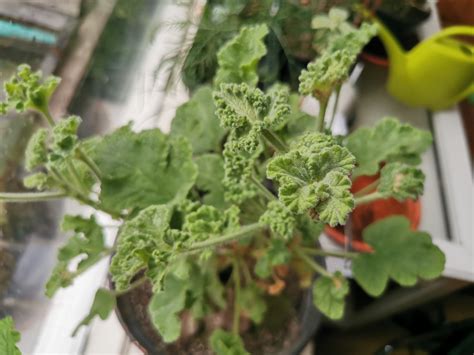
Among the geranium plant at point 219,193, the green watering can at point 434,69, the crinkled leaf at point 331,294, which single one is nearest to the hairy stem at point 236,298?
the geranium plant at point 219,193

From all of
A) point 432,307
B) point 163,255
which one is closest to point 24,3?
point 163,255

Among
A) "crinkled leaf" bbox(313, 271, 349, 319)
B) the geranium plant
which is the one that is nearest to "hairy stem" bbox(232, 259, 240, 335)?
the geranium plant

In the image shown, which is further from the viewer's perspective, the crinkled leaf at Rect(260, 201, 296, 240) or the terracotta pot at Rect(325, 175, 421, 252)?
the terracotta pot at Rect(325, 175, 421, 252)

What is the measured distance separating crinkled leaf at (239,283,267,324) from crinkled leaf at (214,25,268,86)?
260 millimetres

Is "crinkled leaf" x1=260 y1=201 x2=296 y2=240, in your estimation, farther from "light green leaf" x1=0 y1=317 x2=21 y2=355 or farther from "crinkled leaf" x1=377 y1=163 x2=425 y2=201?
"light green leaf" x1=0 y1=317 x2=21 y2=355

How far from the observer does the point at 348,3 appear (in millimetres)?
883

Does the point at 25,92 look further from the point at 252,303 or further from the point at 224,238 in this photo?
the point at 252,303

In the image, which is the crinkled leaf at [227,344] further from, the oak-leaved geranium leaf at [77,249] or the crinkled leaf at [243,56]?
the crinkled leaf at [243,56]

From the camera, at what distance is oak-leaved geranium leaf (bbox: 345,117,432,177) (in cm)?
55

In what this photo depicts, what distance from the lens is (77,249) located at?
0.54 meters

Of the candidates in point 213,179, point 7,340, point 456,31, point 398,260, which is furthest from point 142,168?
point 456,31

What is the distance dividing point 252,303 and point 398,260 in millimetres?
184

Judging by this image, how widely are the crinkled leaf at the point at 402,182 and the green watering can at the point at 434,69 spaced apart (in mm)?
414

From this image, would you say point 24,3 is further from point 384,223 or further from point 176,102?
point 384,223
